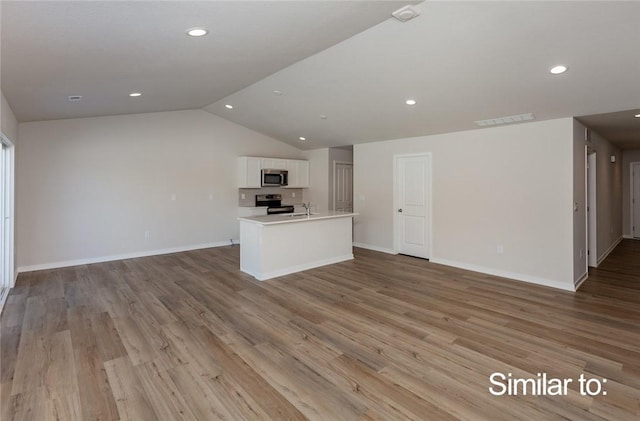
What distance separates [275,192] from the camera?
8.37m

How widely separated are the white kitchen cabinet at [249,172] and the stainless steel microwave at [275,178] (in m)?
0.13

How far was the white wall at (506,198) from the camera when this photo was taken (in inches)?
172

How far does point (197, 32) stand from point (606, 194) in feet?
25.1

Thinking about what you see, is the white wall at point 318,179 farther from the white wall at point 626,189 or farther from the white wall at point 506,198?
the white wall at point 626,189

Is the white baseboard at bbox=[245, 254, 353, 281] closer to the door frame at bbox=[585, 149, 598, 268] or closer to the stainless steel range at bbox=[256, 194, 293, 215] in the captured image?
the stainless steel range at bbox=[256, 194, 293, 215]

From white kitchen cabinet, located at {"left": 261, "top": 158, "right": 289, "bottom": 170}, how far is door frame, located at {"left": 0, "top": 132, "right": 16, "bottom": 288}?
4377 millimetres

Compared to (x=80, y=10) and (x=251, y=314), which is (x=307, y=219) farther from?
(x=80, y=10)

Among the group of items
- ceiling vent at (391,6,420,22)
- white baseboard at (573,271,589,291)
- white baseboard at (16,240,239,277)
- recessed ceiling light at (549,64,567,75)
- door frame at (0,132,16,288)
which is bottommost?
white baseboard at (573,271,589,291)

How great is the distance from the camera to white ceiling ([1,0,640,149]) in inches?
89.6

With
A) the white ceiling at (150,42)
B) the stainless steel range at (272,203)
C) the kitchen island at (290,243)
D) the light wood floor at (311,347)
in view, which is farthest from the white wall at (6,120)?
the stainless steel range at (272,203)

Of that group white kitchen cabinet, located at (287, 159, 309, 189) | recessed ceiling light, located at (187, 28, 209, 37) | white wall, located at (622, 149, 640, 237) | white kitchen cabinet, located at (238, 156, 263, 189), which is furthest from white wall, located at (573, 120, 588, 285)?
white kitchen cabinet, located at (238, 156, 263, 189)

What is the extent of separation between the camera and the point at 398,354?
2.71 m

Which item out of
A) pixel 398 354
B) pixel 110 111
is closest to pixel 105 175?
pixel 110 111

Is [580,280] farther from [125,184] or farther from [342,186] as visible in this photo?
Answer: [125,184]
